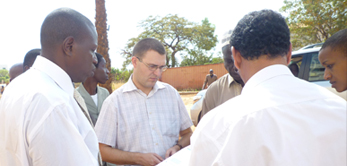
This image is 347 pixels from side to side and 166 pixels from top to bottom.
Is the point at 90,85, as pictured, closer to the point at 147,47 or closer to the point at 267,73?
the point at 147,47

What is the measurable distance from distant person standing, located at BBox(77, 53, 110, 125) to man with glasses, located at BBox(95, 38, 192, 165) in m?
0.91

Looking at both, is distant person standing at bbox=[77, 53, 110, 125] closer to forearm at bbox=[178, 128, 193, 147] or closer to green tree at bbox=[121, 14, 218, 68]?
forearm at bbox=[178, 128, 193, 147]

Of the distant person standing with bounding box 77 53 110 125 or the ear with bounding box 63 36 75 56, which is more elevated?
the ear with bounding box 63 36 75 56

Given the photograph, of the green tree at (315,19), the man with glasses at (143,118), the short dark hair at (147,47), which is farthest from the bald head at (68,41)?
the green tree at (315,19)

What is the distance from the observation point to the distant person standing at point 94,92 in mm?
3100

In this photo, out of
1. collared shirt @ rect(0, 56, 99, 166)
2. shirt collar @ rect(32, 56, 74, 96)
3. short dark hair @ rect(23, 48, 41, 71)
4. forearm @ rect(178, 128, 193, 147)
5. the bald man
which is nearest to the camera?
collared shirt @ rect(0, 56, 99, 166)

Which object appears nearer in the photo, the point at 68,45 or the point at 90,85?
the point at 68,45

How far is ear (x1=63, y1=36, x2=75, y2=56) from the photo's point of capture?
128 cm

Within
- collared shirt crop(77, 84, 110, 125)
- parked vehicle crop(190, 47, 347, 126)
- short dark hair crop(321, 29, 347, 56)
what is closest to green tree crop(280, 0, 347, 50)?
parked vehicle crop(190, 47, 347, 126)

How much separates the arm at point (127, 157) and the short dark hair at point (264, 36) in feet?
4.45

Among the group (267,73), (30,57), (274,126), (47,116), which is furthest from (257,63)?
(30,57)

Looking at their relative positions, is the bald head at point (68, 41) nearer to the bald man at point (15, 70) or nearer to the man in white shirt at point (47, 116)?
the man in white shirt at point (47, 116)

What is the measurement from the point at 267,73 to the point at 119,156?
63.1 inches

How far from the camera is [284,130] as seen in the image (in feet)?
2.86
